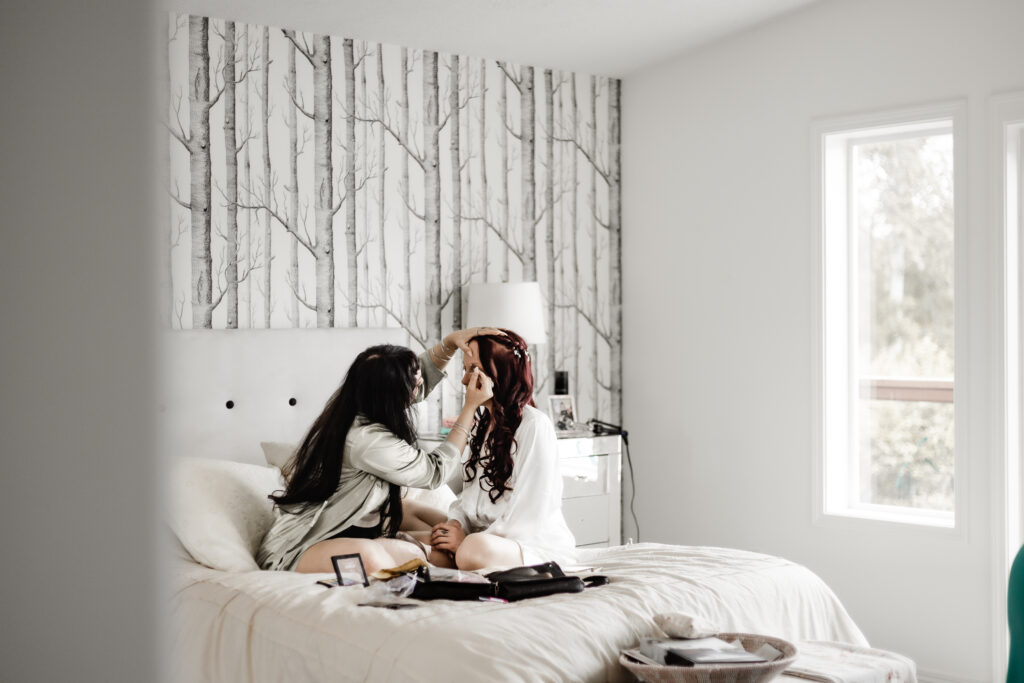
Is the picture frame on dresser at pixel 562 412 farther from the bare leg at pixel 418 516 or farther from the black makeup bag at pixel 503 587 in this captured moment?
the black makeup bag at pixel 503 587

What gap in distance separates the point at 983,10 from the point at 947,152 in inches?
22.9

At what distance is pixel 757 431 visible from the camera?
4551 millimetres

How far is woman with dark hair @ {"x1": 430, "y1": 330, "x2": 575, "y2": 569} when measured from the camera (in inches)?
116

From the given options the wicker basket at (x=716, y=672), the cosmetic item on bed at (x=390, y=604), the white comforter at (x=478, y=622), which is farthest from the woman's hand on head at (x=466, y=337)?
the wicker basket at (x=716, y=672)

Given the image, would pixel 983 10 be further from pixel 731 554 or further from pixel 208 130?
pixel 208 130

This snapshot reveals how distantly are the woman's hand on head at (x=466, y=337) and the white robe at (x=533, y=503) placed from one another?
0.36m

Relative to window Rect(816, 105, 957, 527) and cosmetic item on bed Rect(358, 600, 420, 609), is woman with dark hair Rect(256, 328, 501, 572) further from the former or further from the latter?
window Rect(816, 105, 957, 527)

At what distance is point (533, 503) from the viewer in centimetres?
301

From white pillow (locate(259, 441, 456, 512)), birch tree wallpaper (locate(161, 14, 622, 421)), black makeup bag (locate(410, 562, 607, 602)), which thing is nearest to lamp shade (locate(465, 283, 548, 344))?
birch tree wallpaper (locate(161, 14, 622, 421))

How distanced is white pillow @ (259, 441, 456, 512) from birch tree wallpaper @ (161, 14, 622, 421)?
0.59 meters

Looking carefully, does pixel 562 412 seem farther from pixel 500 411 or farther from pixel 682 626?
pixel 682 626

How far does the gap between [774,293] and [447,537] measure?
2.18 m

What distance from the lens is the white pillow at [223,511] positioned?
2.95 m

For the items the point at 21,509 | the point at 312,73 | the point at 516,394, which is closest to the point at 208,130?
the point at 312,73
